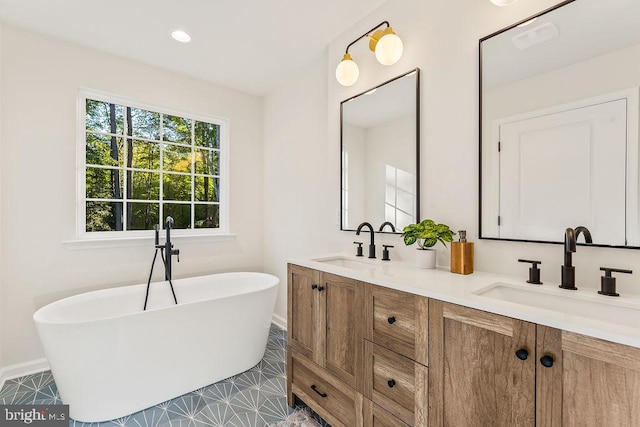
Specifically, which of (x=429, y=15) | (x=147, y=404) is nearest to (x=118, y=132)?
(x=147, y=404)

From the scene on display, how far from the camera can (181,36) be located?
230cm

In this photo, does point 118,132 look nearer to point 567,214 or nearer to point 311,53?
point 311,53

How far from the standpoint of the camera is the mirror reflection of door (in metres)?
1.10

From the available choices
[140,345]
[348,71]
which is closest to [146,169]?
[140,345]

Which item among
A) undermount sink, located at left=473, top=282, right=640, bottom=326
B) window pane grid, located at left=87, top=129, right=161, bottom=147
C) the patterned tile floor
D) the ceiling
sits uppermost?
the ceiling

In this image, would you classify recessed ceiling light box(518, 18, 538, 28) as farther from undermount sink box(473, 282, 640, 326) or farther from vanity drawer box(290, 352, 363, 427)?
vanity drawer box(290, 352, 363, 427)

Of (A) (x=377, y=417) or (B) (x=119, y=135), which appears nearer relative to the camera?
(A) (x=377, y=417)

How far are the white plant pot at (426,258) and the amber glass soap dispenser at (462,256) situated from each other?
0.14 m

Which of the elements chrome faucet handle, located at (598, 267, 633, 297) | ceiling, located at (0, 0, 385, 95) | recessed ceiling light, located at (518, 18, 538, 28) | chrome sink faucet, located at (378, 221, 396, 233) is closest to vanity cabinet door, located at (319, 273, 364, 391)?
chrome sink faucet, located at (378, 221, 396, 233)

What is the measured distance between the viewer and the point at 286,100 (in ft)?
10.1

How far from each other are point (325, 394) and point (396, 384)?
1.74 feet

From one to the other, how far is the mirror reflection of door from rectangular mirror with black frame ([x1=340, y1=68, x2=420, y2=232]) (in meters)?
0.50

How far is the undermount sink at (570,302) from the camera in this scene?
0.99 metres

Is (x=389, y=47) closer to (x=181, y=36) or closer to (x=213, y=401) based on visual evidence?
(x=181, y=36)
